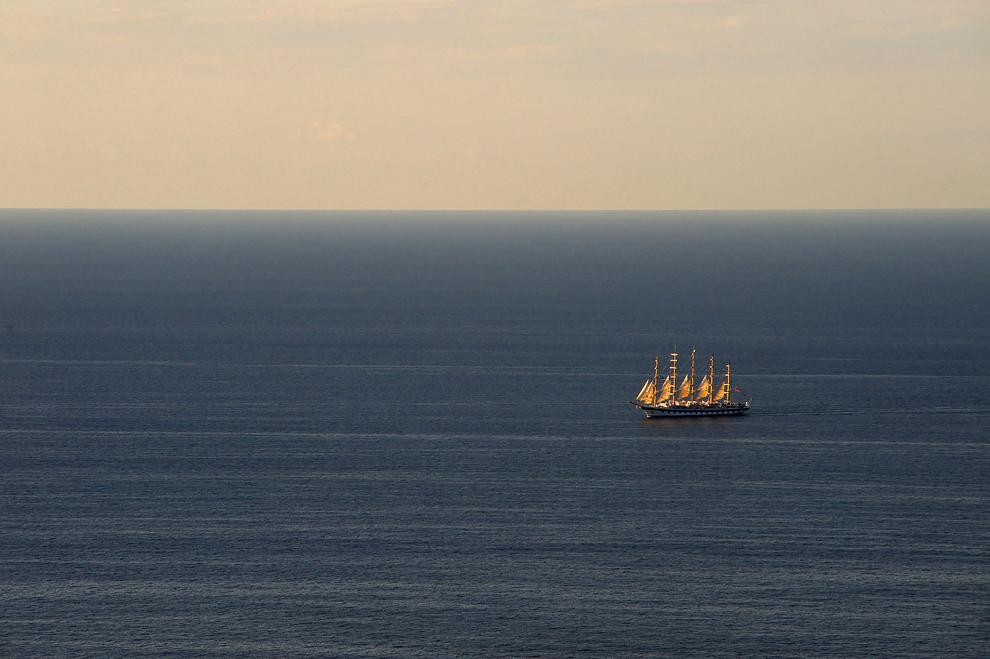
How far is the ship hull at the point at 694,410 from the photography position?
528 ft

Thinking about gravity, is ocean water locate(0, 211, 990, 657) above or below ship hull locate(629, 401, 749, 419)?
below

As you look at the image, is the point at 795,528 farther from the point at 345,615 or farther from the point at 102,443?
the point at 102,443

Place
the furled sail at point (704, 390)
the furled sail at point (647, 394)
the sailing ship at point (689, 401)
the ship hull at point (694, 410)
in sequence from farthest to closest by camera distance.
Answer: the furled sail at point (704, 390) < the furled sail at point (647, 394) < the sailing ship at point (689, 401) < the ship hull at point (694, 410)

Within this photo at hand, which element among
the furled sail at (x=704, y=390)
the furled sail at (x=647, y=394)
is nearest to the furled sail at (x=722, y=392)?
the furled sail at (x=704, y=390)

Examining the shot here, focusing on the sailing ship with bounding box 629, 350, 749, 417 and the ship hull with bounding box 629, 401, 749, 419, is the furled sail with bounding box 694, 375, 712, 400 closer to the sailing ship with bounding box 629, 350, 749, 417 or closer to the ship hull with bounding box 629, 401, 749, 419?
the sailing ship with bounding box 629, 350, 749, 417

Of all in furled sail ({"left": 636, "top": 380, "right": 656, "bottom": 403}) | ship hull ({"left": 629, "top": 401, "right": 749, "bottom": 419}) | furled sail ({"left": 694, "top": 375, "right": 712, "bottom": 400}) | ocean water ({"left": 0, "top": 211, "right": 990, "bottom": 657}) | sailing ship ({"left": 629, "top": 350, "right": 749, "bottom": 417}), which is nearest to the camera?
ocean water ({"left": 0, "top": 211, "right": 990, "bottom": 657})

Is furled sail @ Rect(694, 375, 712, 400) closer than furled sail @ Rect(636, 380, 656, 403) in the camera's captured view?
No

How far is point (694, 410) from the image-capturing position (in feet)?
539

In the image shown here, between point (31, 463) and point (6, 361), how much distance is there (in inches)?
2800

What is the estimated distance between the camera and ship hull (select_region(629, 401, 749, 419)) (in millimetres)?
160875

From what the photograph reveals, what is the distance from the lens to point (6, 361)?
19675 cm

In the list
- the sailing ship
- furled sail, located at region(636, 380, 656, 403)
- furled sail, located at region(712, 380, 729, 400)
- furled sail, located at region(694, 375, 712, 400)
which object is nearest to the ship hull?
the sailing ship

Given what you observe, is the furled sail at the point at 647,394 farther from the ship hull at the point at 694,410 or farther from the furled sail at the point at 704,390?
the furled sail at the point at 704,390

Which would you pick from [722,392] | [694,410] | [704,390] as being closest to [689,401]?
[704,390]
